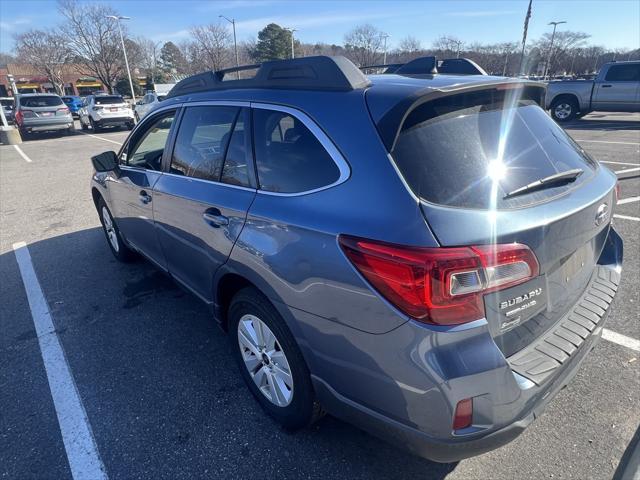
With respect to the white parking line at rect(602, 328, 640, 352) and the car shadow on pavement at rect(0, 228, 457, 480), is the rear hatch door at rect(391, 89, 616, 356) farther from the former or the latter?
the white parking line at rect(602, 328, 640, 352)

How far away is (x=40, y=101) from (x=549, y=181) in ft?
72.0

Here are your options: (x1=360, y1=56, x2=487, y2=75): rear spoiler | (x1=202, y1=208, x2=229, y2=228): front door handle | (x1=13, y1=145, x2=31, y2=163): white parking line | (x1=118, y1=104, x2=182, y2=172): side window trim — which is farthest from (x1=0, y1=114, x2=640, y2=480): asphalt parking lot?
(x1=13, y1=145, x2=31, y2=163): white parking line

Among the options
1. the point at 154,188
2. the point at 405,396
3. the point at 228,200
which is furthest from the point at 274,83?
the point at 405,396

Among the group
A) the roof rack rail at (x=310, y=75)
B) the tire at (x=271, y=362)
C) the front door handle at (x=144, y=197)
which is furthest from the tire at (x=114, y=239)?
the roof rack rail at (x=310, y=75)

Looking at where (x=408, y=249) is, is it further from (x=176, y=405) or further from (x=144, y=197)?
(x=144, y=197)

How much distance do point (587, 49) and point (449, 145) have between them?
3286 inches

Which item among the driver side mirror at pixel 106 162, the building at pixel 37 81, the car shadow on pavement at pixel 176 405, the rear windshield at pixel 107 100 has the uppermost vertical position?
the building at pixel 37 81

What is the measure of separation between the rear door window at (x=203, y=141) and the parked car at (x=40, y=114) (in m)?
19.0

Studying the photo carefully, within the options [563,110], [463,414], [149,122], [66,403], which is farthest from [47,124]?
[563,110]

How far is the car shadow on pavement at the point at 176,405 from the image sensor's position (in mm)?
2033

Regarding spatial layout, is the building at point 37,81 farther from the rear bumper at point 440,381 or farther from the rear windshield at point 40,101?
the rear bumper at point 440,381

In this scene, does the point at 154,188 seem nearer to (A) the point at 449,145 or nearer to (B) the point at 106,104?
(A) the point at 449,145

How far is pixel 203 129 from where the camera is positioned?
2.71 metres

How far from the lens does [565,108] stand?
15.9 meters
